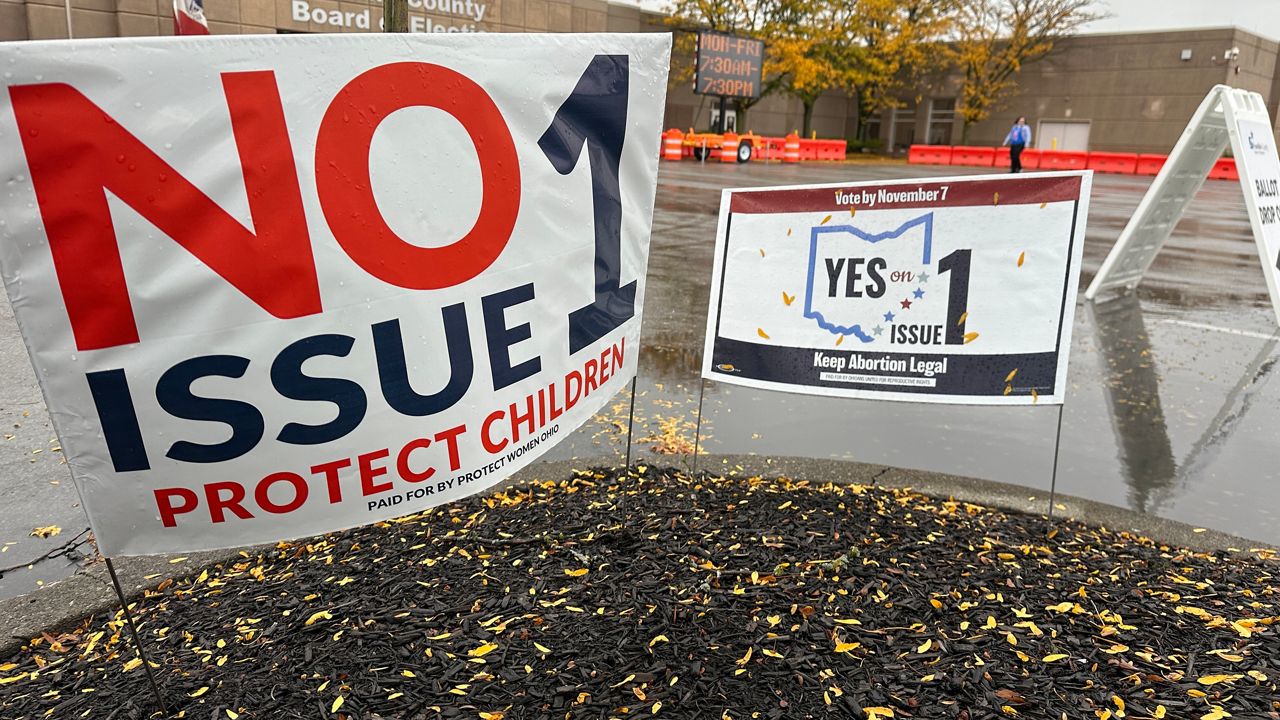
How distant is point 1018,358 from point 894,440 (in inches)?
51.1

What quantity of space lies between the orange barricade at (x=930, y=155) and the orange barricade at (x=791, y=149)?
9.15 metres

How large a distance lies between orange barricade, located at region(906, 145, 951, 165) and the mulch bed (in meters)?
43.9

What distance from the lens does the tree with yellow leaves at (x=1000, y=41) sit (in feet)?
148

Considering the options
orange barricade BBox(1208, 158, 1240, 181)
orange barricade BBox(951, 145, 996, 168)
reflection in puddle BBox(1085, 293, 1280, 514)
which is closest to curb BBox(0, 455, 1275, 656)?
reflection in puddle BBox(1085, 293, 1280, 514)

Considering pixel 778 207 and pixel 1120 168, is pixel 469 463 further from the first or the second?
pixel 1120 168

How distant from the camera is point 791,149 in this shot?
126 feet

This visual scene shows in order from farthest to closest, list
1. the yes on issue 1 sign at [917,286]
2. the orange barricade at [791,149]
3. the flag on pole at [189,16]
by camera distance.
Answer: the orange barricade at [791,149]
the flag on pole at [189,16]
the yes on issue 1 sign at [917,286]

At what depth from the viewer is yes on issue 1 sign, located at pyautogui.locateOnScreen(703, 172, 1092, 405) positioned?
12.5ft

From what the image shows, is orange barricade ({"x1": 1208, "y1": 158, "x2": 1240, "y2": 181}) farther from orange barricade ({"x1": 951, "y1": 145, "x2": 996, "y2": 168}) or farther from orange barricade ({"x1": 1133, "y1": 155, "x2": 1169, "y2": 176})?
orange barricade ({"x1": 951, "y1": 145, "x2": 996, "y2": 168})

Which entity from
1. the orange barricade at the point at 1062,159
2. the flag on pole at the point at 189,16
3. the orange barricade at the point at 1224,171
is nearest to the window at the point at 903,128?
the orange barricade at the point at 1062,159

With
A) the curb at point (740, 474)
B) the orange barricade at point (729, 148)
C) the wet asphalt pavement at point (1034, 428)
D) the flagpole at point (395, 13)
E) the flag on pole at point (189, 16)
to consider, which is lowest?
the orange barricade at point (729, 148)

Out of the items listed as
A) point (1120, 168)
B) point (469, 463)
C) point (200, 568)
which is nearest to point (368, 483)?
point (469, 463)

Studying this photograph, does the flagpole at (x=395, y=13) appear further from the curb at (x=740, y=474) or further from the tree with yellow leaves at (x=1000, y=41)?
the tree with yellow leaves at (x=1000, y=41)

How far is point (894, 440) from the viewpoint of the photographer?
16.5 ft
